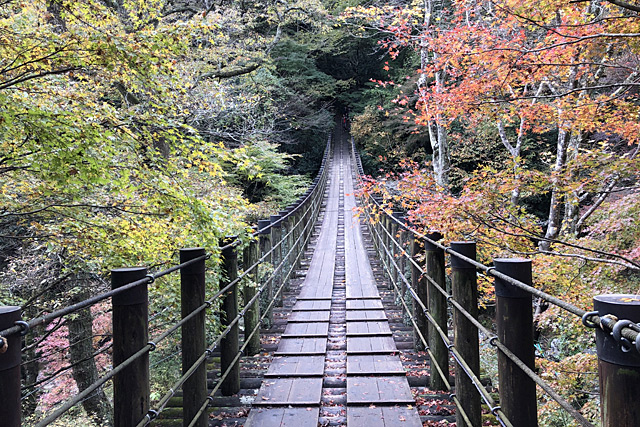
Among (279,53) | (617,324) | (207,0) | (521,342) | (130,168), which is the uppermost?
(279,53)

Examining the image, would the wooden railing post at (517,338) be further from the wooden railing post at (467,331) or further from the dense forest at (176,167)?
the dense forest at (176,167)

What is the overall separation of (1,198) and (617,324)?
5.41 meters

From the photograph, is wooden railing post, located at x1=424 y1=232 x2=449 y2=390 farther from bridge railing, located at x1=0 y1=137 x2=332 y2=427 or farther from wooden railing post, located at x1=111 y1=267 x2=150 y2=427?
wooden railing post, located at x1=111 y1=267 x2=150 y2=427

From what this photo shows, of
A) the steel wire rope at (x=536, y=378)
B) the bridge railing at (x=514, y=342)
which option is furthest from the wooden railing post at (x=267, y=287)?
the steel wire rope at (x=536, y=378)

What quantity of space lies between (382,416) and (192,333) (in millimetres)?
1409

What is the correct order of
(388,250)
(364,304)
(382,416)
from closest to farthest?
(382,416) < (364,304) < (388,250)

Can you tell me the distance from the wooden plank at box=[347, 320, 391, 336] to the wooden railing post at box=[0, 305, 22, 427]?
366cm

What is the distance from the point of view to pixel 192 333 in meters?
2.55

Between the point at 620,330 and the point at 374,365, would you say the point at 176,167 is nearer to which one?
the point at 374,365

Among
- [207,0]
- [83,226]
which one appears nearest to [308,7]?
[207,0]

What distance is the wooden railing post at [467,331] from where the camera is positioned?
2326 millimetres

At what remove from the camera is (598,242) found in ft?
20.0

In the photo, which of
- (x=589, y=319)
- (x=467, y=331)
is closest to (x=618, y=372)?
(x=589, y=319)

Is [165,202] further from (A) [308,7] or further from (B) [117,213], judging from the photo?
(A) [308,7]
